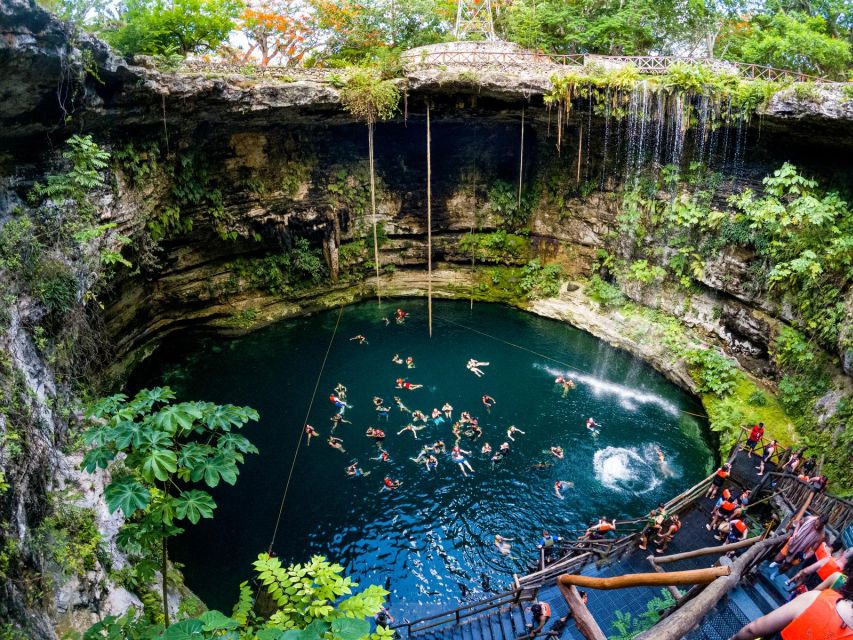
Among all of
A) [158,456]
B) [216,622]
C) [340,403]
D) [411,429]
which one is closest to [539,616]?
[411,429]

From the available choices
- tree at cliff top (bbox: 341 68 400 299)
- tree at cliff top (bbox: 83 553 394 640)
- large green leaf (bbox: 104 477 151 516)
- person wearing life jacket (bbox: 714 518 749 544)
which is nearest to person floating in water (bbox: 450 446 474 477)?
person wearing life jacket (bbox: 714 518 749 544)

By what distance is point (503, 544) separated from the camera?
11.5m

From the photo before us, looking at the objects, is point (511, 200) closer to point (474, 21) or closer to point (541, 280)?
point (541, 280)

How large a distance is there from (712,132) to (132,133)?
56.6ft

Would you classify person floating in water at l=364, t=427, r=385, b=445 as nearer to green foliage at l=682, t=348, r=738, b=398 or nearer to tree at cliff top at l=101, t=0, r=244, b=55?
green foliage at l=682, t=348, r=738, b=398

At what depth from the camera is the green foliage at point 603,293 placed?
766 inches

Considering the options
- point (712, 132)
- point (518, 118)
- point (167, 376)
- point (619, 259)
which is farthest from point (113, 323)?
point (712, 132)

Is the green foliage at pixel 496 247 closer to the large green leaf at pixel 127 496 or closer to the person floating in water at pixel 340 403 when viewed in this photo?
the person floating in water at pixel 340 403

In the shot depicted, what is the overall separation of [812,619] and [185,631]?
4252 millimetres

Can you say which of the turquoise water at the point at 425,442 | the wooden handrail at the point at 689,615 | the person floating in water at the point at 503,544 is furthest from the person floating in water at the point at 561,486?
the wooden handrail at the point at 689,615

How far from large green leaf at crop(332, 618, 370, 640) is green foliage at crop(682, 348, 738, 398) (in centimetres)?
1522

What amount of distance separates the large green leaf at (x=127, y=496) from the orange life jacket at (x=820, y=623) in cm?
474

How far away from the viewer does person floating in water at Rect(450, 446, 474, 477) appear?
44.4 feet

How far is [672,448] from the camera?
1424cm
